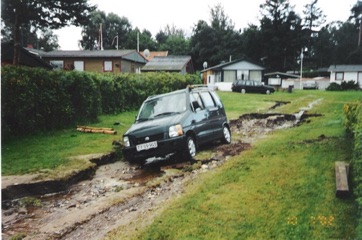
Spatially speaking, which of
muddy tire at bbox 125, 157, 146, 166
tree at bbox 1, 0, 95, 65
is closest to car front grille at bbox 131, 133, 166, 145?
muddy tire at bbox 125, 157, 146, 166

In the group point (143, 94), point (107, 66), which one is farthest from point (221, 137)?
point (107, 66)

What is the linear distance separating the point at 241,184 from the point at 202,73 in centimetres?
3812

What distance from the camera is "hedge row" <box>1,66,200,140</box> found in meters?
9.06

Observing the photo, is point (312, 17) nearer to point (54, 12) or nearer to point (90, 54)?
point (54, 12)

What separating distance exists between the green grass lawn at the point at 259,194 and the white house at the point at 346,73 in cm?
4530

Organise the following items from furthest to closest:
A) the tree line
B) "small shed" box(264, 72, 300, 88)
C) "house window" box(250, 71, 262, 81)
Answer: "small shed" box(264, 72, 300, 88)
"house window" box(250, 71, 262, 81)
the tree line

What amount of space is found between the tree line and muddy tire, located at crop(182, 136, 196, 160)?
18.3 feet

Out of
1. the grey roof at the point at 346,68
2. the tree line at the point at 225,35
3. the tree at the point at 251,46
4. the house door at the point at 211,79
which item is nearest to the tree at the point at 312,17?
the tree line at the point at 225,35

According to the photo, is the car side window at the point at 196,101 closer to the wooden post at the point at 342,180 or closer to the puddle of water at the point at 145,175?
the puddle of water at the point at 145,175

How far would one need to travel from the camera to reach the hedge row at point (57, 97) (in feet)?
29.7

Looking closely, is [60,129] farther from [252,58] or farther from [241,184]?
[252,58]

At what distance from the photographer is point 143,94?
1909 cm

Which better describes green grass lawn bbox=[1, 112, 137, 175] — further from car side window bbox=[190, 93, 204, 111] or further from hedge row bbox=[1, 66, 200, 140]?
car side window bbox=[190, 93, 204, 111]

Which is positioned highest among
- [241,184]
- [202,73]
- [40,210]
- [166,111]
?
[202,73]
